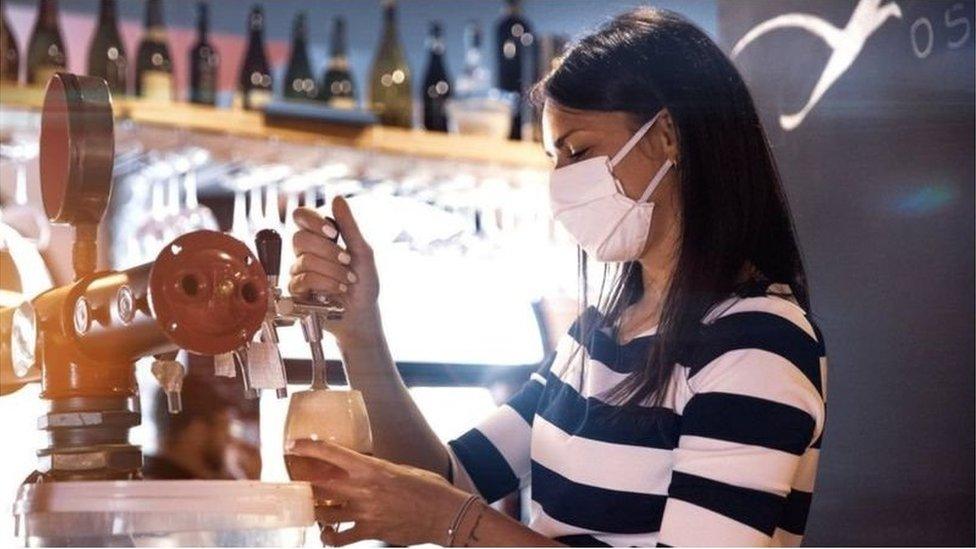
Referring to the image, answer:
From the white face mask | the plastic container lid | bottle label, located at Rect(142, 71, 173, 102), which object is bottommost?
the plastic container lid

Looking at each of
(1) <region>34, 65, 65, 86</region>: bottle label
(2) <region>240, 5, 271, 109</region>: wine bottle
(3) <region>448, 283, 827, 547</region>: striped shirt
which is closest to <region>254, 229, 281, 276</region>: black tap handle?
(3) <region>448, 283, 827, 547</region>: striped shirt

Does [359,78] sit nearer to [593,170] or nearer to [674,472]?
[593,170]

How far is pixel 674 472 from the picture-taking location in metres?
1.09

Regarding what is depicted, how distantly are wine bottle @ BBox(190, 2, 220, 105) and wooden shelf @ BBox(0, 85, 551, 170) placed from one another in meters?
0.32

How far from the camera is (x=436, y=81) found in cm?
343

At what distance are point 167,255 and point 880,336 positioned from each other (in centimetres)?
125

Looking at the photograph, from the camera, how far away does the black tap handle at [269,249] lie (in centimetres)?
87

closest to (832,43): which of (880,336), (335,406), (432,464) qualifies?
(880,336)

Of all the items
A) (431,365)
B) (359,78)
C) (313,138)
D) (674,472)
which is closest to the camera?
(674,472)

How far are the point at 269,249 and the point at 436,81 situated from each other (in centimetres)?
260

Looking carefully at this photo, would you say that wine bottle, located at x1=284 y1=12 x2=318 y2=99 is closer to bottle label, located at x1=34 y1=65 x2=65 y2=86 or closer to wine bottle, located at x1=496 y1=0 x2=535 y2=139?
wine bottle, located at x1=496 y1=0 x2=535 y2=139

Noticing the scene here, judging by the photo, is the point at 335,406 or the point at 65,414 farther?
the point at 335,406

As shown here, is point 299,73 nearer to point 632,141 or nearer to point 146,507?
point 632,141

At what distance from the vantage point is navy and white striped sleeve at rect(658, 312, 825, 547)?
1.06 meters
